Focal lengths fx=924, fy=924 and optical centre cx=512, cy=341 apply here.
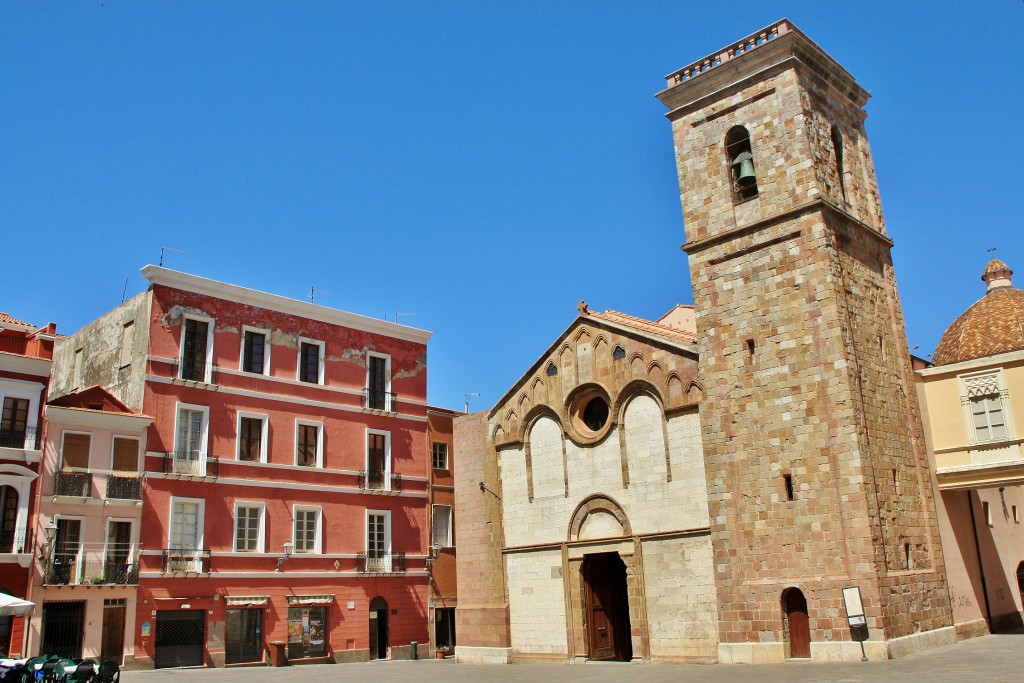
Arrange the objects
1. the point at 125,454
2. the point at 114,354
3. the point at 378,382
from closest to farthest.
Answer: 1. the point at 125,454
2. the point at 114,354
3. the point at 378,382

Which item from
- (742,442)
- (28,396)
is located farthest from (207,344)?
(742,442)

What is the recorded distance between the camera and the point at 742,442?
23922mm

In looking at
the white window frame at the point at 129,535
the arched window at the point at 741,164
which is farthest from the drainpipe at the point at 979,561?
the white window frame at the point at 129,535

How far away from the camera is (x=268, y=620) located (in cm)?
3053

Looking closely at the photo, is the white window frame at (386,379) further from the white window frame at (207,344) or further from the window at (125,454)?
the window at (125,454)

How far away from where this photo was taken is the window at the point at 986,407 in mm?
24422

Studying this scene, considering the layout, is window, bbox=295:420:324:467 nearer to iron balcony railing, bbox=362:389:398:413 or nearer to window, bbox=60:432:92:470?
iron balcony railing, bbox=362:389:398:413

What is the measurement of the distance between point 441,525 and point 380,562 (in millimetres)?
3518

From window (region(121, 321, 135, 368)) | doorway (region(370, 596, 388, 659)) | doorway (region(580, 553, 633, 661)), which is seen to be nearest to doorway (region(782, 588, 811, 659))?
doorway (region(580, 553, 633, 661))

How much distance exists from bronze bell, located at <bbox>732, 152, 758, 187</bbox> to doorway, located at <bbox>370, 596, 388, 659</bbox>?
1956cm

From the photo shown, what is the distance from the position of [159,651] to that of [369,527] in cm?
862

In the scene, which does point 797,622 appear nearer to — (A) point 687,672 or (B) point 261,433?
(A) point 687,672

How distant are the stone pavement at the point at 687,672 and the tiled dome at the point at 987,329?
33.8 feet

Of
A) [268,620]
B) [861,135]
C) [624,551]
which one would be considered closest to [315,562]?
[268,620]
